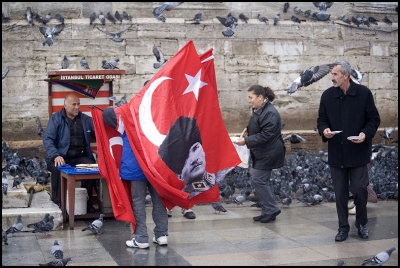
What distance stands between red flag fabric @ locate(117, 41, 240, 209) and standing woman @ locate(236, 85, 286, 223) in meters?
0.88

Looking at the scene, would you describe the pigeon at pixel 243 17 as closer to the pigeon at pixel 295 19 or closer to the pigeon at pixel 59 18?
the pigeon at pixel 295 19

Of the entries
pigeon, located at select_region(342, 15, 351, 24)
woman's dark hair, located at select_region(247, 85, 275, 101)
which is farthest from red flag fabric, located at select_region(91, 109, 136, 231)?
pigeon, located at select_region(342, 15, 351, 24)

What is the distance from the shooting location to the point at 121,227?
738 centimetres

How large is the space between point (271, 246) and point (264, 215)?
4.24ft

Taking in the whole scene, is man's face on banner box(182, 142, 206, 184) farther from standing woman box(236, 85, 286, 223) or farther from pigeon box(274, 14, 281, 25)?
pigeon box(274, 14, 281, 25)

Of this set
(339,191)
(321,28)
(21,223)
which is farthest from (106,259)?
(321,28)

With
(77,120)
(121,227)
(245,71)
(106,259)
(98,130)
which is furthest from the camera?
(245,71)

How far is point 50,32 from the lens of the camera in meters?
12.8

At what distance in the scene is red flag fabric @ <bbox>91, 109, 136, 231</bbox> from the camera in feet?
20.5

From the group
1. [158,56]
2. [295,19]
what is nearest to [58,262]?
[158,56]

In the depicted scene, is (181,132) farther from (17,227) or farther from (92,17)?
(92,17)

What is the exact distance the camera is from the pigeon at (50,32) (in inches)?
500

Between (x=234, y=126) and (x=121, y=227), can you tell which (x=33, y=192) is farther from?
(x=234, y=126)

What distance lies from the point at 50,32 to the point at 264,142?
284 inches
